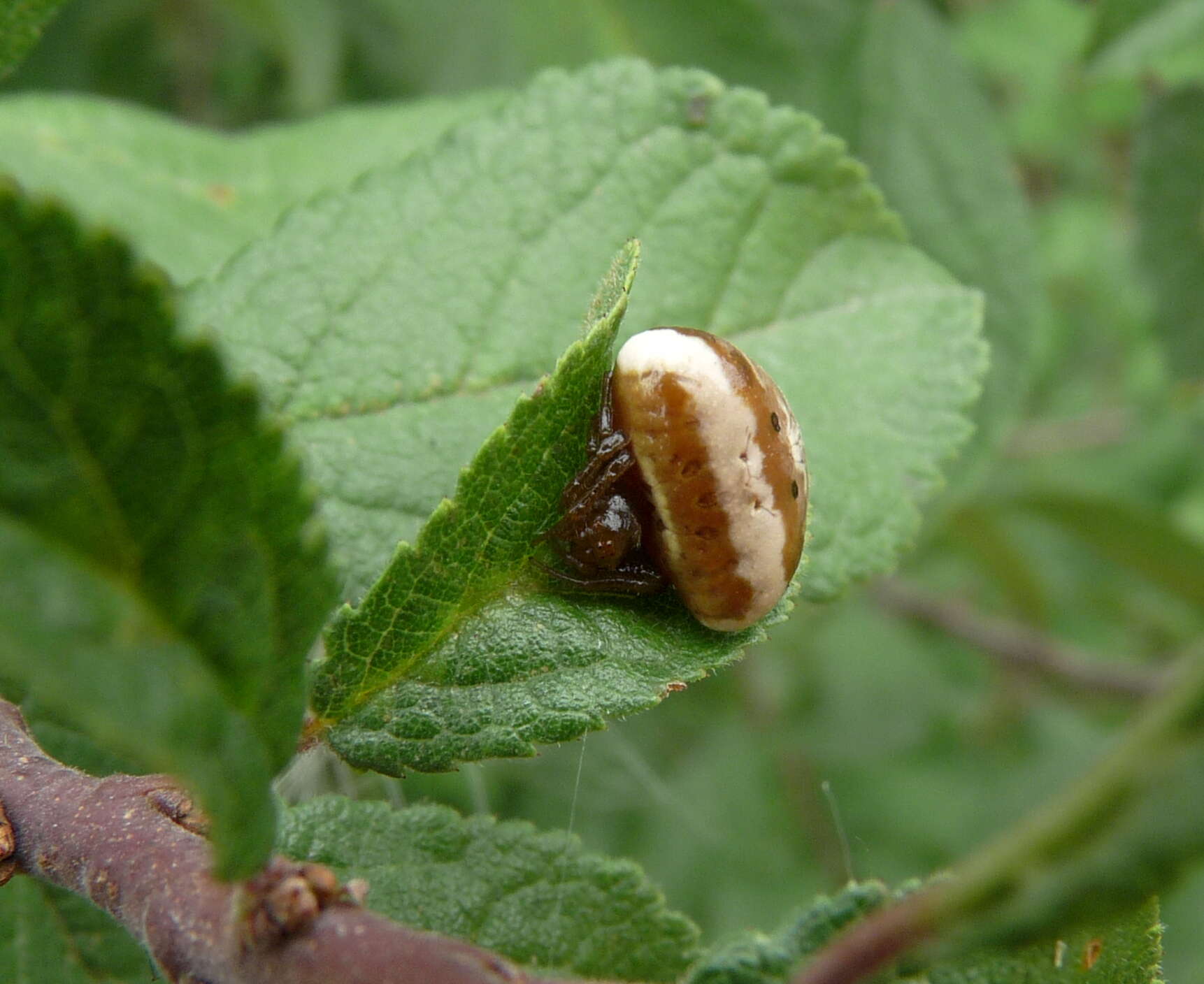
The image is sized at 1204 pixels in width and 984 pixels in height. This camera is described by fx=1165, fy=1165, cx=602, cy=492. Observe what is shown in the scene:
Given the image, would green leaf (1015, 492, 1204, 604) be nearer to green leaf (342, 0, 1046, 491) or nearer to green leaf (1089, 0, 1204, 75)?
green leaf (342, 0, 1046, 491)

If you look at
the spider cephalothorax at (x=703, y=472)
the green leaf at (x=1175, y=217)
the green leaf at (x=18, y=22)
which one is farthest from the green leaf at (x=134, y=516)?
the green leaf at (x=1175, y=217)

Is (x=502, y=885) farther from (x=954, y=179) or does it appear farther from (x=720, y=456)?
(x=954, y=179)

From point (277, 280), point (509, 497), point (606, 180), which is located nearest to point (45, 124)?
point (277, 280)

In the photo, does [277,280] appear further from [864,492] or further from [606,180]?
[864,492]

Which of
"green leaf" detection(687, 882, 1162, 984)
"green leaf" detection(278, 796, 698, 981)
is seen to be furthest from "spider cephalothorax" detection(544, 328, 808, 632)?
"green leaf" detection(687, 882, 1162, 984)

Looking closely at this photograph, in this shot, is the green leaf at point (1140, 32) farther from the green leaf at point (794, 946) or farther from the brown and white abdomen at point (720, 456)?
the green leaf at point (794, 946)
